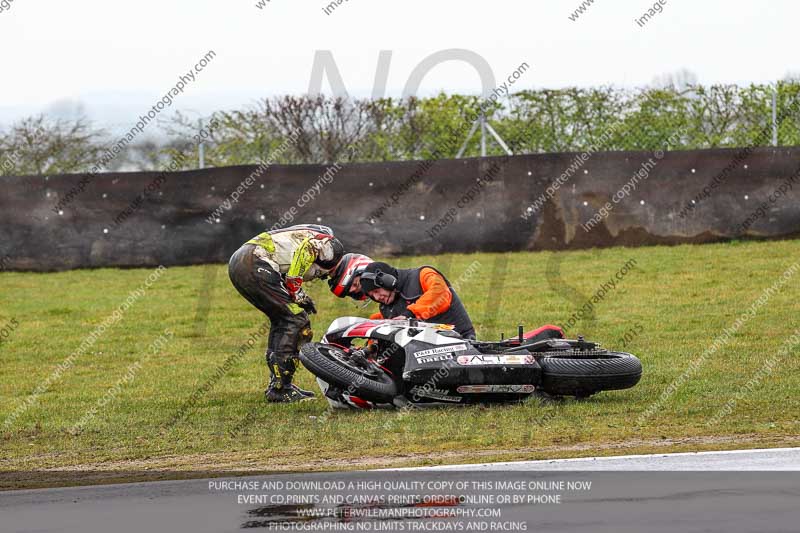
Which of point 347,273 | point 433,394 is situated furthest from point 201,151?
point 433,394

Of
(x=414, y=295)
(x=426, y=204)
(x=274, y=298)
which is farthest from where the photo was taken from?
(x=426, y=204)

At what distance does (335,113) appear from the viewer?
21.9 m

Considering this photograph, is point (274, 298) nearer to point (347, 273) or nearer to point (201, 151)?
point (347, 273)

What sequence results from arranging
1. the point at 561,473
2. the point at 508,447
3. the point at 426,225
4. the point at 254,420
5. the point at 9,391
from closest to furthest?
the point at 561,473 → the point at 508,447 → the point at 254,420 → the point at 9,391 → the point at 426,225

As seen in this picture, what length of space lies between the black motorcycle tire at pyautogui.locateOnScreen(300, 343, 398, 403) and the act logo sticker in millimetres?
707

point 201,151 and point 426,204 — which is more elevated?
point 201,151

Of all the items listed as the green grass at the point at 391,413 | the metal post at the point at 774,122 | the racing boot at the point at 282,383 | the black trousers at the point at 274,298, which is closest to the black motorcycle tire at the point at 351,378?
the green grass at the point at 391,413

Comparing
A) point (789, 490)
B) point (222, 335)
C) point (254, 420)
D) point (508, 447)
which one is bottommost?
point (222, 335)

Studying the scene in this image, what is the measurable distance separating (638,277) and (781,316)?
12.3ft

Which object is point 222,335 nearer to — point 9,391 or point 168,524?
point 9,391

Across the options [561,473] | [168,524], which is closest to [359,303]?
[561,473]

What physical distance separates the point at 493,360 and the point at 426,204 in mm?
10464

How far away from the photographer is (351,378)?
1030cm

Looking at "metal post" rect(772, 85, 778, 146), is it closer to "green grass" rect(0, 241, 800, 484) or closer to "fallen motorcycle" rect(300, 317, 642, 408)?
"green grass" rect(0, 241, 800, 484)
